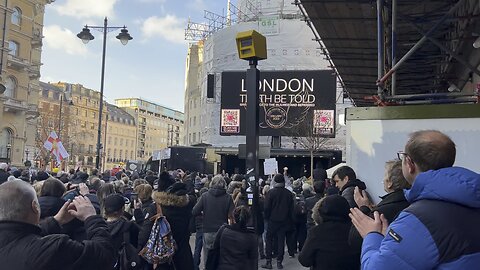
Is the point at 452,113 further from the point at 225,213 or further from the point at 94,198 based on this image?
the point at 94,198

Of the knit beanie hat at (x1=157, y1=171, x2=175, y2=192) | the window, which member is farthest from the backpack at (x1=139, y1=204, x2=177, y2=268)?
the window

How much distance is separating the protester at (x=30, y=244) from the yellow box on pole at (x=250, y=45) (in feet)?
12.1

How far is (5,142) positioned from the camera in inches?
1839

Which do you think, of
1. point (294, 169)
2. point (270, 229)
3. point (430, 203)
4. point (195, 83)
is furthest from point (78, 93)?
point (430, 203)

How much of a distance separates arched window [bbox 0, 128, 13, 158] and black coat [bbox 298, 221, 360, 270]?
4733cm

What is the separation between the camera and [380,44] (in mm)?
6977

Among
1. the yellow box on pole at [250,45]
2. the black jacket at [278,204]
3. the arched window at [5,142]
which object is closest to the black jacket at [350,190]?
the yellow box on pole at [250,45]

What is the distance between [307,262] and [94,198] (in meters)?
3.31

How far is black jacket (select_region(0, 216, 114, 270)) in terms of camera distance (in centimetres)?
255

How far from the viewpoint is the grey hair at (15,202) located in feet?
8.72

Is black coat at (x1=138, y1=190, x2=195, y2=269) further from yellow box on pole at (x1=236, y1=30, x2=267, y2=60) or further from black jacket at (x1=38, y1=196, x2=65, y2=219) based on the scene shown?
yellow box on pole at (x1=236, y1=30, x2=267, y2=60)

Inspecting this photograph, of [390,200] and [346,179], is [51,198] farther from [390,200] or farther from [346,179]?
[390,200]

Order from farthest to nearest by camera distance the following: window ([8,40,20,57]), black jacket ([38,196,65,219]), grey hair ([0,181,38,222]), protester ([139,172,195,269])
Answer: window ([8,40,20,57]) → protester ([139,172,195,269]) → black jacket ([38,196,65,219]) → grey hair ([0,181,38,222])

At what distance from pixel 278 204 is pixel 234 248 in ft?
13.2
